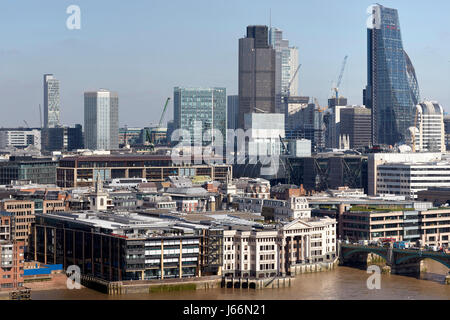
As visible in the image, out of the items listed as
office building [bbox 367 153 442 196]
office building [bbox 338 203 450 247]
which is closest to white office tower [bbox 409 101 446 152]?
office building [bbox 367 153 442 196]

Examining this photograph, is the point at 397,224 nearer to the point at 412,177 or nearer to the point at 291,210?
the point at 291,210

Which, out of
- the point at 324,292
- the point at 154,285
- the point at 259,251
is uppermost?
the point at 259,251

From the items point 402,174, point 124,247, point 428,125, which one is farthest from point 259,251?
point 428,125

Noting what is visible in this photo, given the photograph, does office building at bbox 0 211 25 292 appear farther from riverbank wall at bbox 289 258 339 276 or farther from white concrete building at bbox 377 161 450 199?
white concrete building at bbox 377 161 450 199

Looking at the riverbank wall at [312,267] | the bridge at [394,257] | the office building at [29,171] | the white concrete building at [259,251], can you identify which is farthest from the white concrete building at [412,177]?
the white concrete building at [259,251]

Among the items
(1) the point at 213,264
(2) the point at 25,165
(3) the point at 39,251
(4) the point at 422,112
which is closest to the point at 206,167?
(2) the point at 25,165

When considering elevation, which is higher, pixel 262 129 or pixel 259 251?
pixel 262 129

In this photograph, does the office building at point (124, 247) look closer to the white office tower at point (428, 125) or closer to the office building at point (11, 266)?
the office building at point (11, 266)
